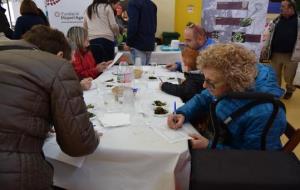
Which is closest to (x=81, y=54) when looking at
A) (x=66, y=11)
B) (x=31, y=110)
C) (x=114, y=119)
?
(x=114, y=119)

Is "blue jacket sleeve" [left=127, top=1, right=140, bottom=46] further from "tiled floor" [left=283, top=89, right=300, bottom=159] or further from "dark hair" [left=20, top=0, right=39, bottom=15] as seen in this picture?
"tiled floor" [left=283, top=89, right=300, bottom=159]

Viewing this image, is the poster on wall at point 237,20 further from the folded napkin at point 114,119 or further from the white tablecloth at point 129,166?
the white tablecloth at point 129,166

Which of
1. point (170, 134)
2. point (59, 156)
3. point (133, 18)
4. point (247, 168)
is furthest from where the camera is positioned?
point (133, 18)

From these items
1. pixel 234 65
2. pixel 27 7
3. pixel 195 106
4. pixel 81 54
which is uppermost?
pixel 27 7

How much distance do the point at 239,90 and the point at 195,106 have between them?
352mm

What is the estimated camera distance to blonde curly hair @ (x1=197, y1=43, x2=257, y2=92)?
4.11ft

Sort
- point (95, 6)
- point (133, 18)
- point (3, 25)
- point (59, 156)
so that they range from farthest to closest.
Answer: point (3, 25) < point (133, 18) < point (95, 6) < point (59, 156)

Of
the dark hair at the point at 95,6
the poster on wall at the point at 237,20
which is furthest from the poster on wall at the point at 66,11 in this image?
the poster on wall at the point at 237,20

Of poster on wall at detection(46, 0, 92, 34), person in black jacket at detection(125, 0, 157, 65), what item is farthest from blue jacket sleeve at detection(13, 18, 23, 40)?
person in black jacket at detection(125, 0, 157, 65)

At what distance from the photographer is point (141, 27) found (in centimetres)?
342

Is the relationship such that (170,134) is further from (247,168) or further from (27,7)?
(27,7)

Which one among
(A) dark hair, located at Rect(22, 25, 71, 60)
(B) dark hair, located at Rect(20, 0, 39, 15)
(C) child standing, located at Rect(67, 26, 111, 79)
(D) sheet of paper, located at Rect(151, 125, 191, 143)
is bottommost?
(D) sheet of paper, located at Rect(151, 125, 191, 143)

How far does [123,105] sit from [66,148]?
0.71 meters

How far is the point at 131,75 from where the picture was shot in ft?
7.31
